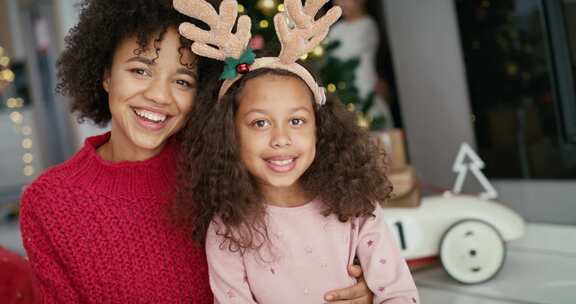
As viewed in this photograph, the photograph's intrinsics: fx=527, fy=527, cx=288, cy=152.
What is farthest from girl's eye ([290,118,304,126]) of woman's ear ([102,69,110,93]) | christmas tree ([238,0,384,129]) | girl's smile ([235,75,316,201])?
christmas tree ([238,0,384,129])

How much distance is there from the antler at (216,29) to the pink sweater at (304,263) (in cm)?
36

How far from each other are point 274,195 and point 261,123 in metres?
0.19

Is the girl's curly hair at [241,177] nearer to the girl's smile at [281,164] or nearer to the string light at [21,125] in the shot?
the girl's smile at [281,164]

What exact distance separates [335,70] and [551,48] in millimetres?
886

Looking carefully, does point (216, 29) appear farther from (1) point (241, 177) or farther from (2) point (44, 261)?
(2) point (44, 261)

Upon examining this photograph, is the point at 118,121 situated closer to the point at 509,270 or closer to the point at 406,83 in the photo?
the point at 509,270

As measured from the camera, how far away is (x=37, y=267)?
1.14 meters

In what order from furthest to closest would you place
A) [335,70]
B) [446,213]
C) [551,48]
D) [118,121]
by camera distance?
[335,70], [551,48], [446,213], [118,121]

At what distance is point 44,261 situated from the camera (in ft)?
3.71

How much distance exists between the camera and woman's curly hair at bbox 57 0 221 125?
3.82ft

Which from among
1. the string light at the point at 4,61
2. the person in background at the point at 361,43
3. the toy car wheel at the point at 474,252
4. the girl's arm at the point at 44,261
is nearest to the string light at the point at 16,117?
the string light at the point at 4,61

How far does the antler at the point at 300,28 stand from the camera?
1045 millimetres

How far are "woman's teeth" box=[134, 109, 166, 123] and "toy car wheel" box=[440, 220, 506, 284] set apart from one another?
1.15 m

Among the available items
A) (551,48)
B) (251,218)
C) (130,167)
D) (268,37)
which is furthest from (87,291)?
(551,48)
